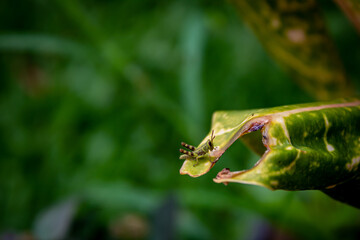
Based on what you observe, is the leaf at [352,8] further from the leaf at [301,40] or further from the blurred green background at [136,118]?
the blurred green background at [136,118]

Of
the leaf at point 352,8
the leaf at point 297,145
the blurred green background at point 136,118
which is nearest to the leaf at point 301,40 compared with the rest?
the leaf at point 352,8

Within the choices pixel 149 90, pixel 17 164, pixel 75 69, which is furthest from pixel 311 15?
pixel 75 69

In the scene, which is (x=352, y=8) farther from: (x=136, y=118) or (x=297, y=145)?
(x=136, y=118)

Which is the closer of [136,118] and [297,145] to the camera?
[297,145]

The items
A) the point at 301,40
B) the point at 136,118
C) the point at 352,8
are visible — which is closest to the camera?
the point at 352,8

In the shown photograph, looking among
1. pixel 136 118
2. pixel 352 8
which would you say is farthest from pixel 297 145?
pixel 136 118
